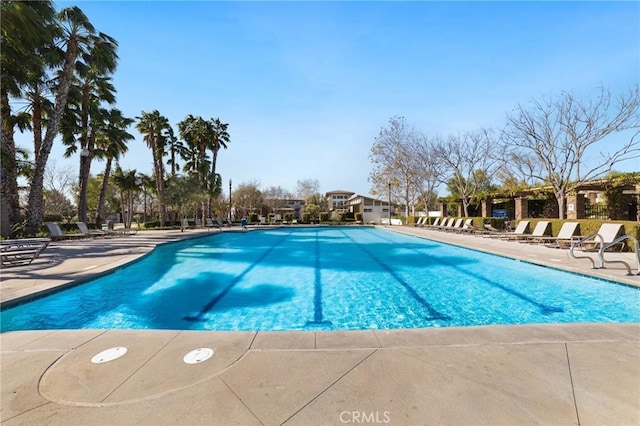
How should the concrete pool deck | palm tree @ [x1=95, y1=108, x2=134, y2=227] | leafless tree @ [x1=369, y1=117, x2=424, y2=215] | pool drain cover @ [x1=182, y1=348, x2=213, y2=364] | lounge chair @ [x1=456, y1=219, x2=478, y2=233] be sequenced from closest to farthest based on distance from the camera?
the concrete pool deck < pool drain cover @ [x1=182, y1=348, x2=213, y2=364] < lounge chair @ [x1=456, y1=219, x2=478, y2=233] < palm tree @ [x1=95, y1=108, x2=134, y2=227] < leafless tree @ [x1=369, y1=117, x2=424, y2=215]

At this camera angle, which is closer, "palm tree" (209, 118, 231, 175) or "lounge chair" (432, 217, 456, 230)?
"lounge chair" (432, 217, 456, 230)

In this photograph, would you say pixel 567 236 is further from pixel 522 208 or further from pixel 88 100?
pixel 88 100

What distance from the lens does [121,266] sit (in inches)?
322

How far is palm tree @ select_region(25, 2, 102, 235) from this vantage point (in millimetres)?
14852

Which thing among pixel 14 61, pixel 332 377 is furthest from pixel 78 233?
pixel 332 377

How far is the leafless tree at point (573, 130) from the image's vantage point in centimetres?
1452

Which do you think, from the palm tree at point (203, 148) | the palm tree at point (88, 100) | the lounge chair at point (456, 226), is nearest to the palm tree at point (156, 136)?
the palm tree at point (203, 148)

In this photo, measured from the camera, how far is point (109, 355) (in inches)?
116

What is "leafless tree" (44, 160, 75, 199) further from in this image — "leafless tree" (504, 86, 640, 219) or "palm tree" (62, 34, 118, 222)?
"leafless tree" (504, 86, 640, 219)

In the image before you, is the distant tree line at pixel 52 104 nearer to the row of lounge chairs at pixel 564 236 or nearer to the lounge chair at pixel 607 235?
the row of lounge chairs at pixel 564 236

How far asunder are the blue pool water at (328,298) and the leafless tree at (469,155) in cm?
1732

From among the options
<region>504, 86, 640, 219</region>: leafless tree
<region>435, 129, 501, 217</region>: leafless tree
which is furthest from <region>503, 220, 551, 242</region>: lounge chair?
<region>435, 129, 501, 217</region>: leafless tree

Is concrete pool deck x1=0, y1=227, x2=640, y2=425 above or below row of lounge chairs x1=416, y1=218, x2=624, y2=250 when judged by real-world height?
below

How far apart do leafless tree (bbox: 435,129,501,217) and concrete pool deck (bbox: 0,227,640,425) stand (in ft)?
77.5
